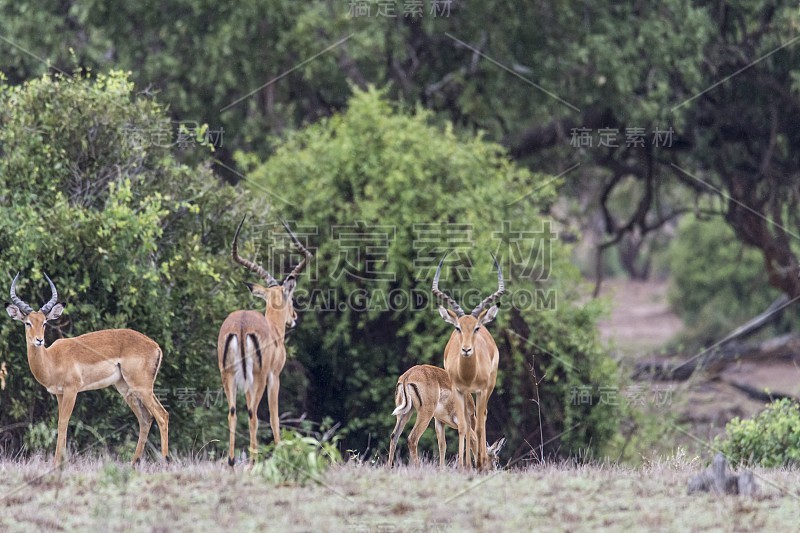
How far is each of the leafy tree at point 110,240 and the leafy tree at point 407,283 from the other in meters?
2.28

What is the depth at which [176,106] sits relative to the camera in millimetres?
20266

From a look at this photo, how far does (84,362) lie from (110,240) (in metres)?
2.73

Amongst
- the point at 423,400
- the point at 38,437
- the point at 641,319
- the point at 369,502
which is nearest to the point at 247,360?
the point at 369,502

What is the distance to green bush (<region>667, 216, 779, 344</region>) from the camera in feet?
108

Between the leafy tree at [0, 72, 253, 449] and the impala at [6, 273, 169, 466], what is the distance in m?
2.28

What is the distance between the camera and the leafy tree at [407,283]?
16.2 metres

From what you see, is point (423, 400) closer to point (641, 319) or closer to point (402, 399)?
point (402, 399)

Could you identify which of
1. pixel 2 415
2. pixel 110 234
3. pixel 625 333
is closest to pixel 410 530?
pixel 110 234

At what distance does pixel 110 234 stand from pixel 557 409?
6.76 meters

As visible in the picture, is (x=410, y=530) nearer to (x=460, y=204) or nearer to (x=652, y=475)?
(x=652, y=475)

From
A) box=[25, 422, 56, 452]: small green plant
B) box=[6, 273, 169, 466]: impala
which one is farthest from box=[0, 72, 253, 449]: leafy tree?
box=[6, 273, 169, 466]: impala

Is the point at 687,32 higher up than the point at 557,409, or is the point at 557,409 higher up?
the point at 687,32

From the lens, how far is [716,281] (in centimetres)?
3372

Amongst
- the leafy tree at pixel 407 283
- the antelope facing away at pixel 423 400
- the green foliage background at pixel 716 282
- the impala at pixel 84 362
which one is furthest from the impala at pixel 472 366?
the green foliage background at pixel 716 282
